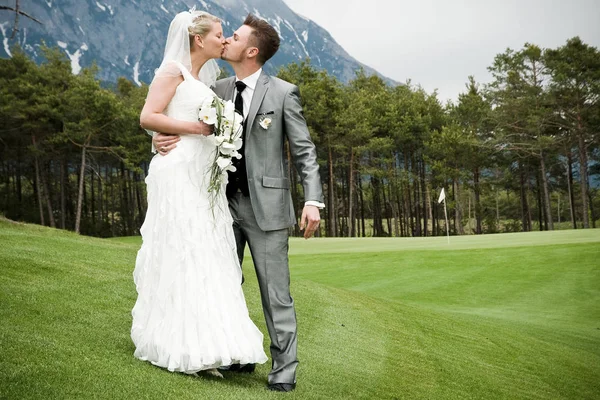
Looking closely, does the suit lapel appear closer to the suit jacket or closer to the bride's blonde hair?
the suit jacket

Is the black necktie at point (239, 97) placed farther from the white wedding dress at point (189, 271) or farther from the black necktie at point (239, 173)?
the white wedding dress at point (189, 271)

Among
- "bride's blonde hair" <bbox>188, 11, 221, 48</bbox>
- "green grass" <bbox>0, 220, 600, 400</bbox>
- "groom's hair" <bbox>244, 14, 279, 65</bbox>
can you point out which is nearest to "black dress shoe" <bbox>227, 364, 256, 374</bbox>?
"green grass" <bbox>0, 220, 600, 400</bbox>

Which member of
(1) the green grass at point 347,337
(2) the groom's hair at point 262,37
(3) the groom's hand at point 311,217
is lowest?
(1) the green grass at point 347,337

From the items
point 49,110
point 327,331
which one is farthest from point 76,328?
point 49,110

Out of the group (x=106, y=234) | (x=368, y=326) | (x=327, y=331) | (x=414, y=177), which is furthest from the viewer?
(x=414, y=177)

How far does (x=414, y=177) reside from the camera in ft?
165

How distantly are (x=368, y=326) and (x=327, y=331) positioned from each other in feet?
3.29

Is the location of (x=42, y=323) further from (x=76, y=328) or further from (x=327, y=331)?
(x=327, y=331)

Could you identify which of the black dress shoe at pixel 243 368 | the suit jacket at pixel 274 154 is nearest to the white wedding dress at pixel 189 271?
the suit jacket at pixel 274 154

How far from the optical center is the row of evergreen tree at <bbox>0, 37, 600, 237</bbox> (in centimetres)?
3909

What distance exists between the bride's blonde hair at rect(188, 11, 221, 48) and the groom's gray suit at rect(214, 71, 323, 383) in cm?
49

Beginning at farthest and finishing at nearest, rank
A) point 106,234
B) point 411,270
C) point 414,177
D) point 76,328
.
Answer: point 414,177, point 106,234, point 411,270, point 76,328

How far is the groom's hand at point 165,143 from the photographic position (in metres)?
3.83

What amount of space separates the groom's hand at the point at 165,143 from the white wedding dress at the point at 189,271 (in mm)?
34
